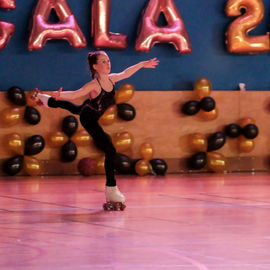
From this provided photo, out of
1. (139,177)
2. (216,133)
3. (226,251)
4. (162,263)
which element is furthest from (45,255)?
(216,133)

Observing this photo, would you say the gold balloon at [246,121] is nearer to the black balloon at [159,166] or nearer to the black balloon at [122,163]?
the black balloon at [159,166]

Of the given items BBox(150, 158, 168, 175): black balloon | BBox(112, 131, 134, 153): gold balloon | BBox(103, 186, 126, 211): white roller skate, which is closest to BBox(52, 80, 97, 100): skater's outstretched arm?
BBox(103, 186, 126, 211): white roller skate

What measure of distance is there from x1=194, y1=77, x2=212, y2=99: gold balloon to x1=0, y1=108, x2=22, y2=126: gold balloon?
2.57m

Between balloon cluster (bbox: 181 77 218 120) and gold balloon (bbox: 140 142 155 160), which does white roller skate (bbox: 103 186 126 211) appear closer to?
gold balloon (bbox: 140 142 155 160)

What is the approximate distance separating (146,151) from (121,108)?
70 cm

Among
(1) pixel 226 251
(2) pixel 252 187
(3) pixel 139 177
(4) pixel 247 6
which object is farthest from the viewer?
(4) pixel 247 6

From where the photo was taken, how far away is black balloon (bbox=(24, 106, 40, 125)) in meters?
9.95

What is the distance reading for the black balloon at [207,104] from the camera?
1041cm

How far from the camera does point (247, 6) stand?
424 inches

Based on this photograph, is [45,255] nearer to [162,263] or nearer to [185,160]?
[162,263]

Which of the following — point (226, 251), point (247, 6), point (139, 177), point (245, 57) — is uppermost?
point (247, 6)

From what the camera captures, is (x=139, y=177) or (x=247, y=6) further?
(x=247, y=6)

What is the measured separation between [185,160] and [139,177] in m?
1.05

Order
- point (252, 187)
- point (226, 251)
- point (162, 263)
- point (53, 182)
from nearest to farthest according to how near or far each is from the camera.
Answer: point (162, 263) → point (226, 251) → point (252, 187) → point (53, 182)
